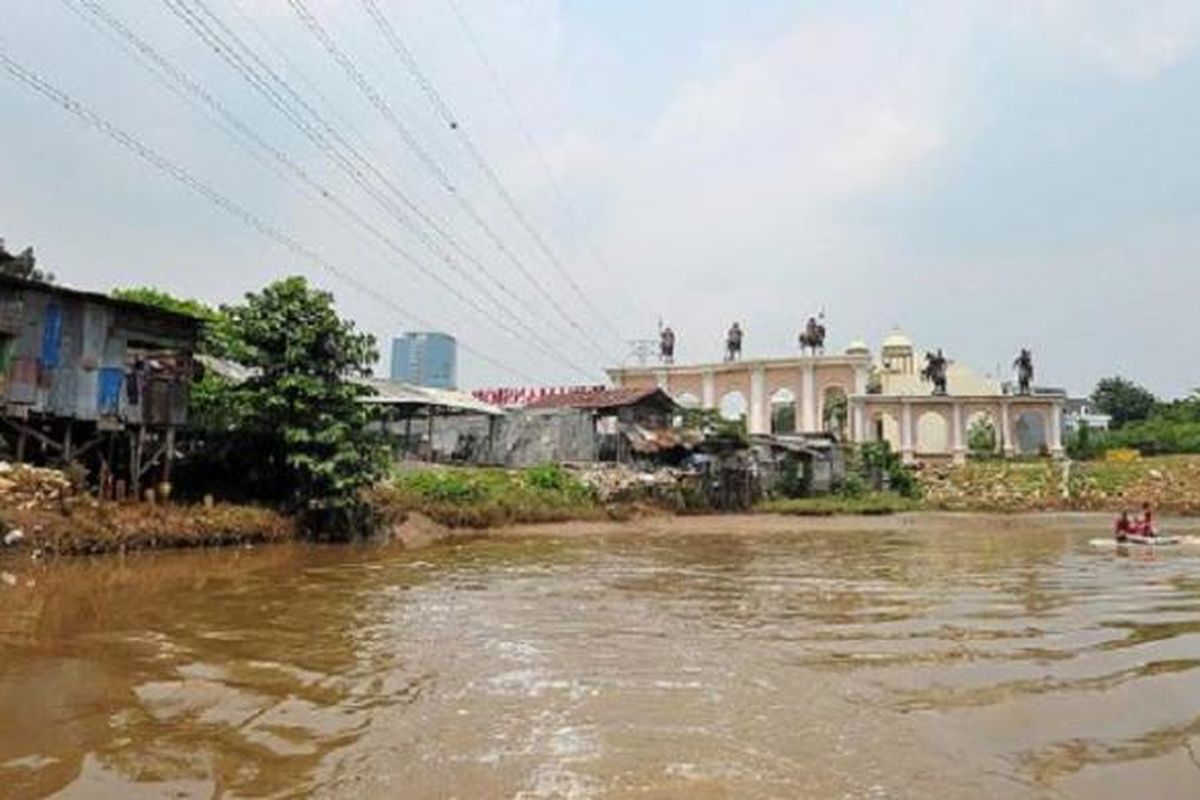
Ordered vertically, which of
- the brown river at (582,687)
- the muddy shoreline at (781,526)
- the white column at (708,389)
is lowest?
the brown river at (582,687)

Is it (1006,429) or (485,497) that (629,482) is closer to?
(485,497)

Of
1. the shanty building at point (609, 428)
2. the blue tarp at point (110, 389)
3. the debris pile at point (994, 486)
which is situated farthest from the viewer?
the debris pile at point (994, 486)

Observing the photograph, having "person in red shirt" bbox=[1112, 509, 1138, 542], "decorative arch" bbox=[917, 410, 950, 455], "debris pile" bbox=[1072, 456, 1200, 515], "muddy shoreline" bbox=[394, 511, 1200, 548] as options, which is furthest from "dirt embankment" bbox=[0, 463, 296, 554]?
"decorative arch" bbox=[917, 410, 950, 455]

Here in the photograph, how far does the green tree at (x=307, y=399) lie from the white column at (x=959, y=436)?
1771 inches

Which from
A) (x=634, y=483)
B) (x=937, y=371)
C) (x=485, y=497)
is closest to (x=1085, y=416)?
(x=937, y=371)

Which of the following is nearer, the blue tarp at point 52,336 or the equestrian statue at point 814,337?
the blue tarp at point 52,336

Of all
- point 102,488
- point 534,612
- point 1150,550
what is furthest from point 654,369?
point 534,612

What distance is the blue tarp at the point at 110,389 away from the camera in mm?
22188

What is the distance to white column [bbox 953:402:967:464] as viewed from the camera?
6138cm

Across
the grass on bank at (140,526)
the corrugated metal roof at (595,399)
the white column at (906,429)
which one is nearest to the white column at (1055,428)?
the white column at (906,429)

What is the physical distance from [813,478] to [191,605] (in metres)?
39.1

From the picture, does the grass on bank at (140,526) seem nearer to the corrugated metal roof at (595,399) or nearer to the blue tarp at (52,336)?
the blue tarp at (52,336)

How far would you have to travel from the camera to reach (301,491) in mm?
24281

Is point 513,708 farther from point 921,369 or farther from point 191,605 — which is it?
point 921,369
